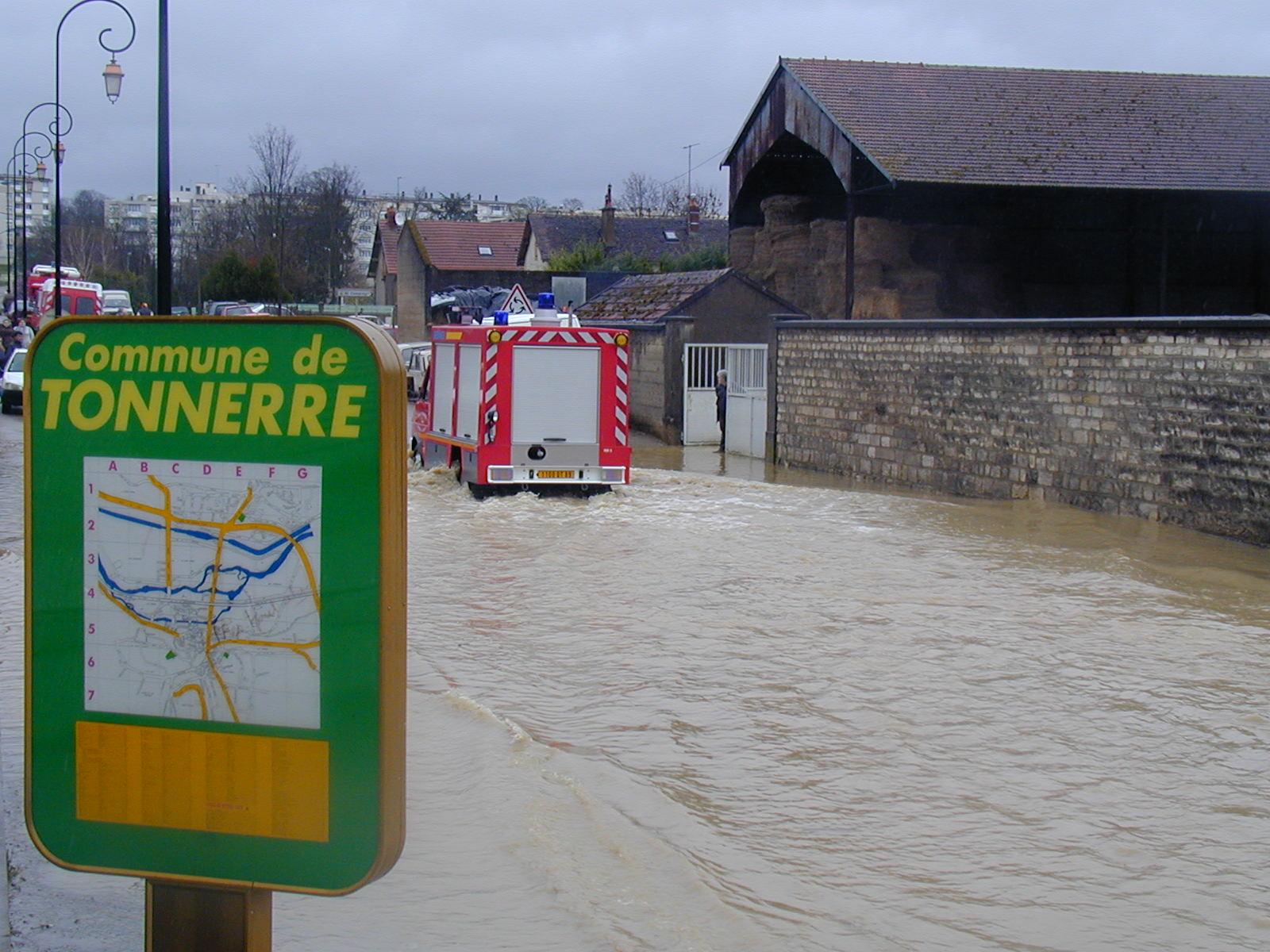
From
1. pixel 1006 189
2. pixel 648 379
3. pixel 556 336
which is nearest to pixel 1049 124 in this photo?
pixel 1006 189

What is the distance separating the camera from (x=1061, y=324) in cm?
1745

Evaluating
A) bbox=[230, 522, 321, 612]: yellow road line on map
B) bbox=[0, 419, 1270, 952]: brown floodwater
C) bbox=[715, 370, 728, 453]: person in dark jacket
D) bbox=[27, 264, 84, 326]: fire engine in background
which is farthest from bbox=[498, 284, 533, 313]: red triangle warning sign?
bbox=[27, 264, 84, 326]: fire engine in background

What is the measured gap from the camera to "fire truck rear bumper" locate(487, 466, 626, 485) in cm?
1719

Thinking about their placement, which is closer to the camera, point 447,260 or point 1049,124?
point 1049,124

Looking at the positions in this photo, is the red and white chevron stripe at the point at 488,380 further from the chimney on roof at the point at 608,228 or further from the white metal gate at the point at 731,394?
the chimney on roof at the point at 608,228

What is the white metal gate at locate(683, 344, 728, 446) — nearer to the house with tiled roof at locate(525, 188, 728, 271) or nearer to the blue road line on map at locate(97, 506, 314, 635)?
the blue road line on map at locate(97, 506, 314, 635)

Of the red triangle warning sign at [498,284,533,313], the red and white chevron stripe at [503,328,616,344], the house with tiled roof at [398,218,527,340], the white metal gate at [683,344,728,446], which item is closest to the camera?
the red and white chevron stripe at [503,328,616,344]

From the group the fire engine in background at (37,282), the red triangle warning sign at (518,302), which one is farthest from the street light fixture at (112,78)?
the fire engine in background at (37,282)

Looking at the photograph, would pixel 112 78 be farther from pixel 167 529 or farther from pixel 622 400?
pixel 167 529

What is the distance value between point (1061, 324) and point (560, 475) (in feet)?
20.8

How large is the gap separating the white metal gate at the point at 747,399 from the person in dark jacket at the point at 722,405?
12 cm

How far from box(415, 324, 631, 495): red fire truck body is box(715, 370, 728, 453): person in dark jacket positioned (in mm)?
9484

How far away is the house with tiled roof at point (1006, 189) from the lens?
28438mm

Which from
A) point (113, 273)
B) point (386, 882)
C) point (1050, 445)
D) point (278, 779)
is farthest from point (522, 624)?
point (113, 273)
